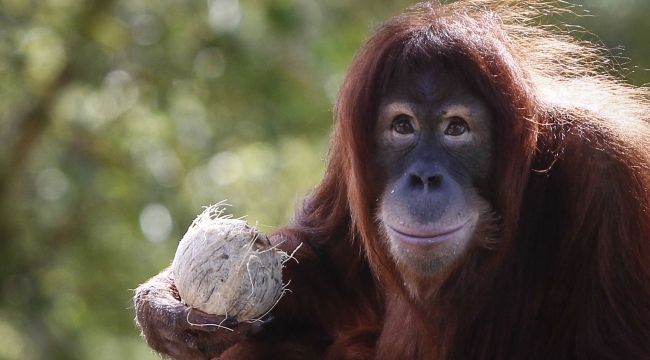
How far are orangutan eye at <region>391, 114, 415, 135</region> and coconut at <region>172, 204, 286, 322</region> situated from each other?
0.76 metres

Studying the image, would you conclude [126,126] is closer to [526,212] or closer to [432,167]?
[526,212]

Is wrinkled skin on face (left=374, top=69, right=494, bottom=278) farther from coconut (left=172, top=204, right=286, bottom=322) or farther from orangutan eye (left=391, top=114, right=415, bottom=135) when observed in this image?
coconut (left=172, top=204, right=286, bottom=322)

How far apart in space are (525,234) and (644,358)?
717 mm

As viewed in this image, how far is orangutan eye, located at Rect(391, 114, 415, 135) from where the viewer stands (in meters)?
4.03

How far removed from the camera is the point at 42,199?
10.1 meters

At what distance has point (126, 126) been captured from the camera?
10.0 meters

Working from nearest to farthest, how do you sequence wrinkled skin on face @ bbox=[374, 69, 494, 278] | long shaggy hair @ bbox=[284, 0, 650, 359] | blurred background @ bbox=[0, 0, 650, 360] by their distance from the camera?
wrinkled skin on face @ bbox=[374, 69, 494, 278] < long shaggy hair @ bbox=[284, 0, 650, 359] < blurred background @ bbox=[0, 0, 650, 360]

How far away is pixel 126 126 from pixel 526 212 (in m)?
6.59

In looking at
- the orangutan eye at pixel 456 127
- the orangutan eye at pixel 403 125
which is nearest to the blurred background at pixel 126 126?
the orangutan eye at pixel 403 125

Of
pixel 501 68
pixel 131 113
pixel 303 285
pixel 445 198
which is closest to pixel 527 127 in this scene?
pixel 501 68

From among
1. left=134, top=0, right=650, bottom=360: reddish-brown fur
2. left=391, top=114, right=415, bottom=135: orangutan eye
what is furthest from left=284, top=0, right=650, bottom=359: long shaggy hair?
left=391, top=114, right=415, bottom=135: orangutan eye

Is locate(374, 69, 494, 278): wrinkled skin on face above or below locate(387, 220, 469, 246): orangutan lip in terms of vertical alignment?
above

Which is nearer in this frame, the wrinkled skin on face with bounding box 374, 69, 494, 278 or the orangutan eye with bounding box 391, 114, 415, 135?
the wrinkled skin on face with bounding box 374, 69, 494, 278

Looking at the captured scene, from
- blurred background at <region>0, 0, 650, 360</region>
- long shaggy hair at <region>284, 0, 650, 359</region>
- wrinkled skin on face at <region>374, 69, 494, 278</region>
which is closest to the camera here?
wrinkled skin on face at <region>374, 69, 494, 278</region>
